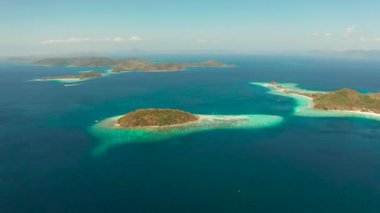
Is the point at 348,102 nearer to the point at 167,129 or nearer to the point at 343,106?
the point at 343,106

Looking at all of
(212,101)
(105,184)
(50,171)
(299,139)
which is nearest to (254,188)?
(105,184)

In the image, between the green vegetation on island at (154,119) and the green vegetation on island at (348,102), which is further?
the green vegetation on island at (348,102)

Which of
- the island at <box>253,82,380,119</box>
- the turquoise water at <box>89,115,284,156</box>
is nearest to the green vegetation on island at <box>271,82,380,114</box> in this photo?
the island at <box>253,82,380,119</box>

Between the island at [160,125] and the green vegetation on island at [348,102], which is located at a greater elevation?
the green vegetation on island at [348,102]

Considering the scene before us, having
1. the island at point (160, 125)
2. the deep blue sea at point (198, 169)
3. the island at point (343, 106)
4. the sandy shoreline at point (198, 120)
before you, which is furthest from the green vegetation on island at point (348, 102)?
the sandy shoreline at point (198, 120)

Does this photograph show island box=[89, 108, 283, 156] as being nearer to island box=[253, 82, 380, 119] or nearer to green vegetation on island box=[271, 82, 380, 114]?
island box=[253, 82, 380, 119]

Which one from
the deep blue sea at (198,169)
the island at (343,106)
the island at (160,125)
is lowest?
the deep blue sea at (198,169)

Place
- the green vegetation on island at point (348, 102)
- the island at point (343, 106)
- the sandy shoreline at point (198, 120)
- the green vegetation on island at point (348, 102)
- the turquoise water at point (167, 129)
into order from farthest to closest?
1. the green vegetation on island at point (348, 102)
2. the green vegetation on island at point (348, 102)
3. the island at point (343, 106)
4. the sandy shoreline at point (198, 120)
5. the turquoise water at point (167, 129)

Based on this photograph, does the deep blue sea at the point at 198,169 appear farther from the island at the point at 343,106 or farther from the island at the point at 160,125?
the island at the point at 343,106
